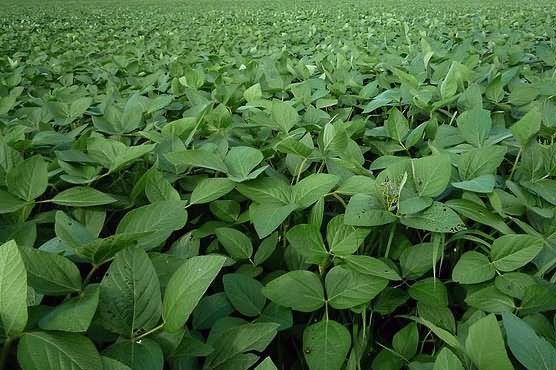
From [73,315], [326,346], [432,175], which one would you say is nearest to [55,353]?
[73,315]

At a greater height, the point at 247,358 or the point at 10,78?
the point at 10,78

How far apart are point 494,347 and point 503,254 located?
264mm

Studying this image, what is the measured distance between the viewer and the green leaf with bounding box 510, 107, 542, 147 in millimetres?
960

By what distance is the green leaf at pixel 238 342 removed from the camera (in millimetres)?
655

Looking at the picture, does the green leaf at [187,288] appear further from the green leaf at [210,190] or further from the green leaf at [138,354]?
the green leaf at [210,190]

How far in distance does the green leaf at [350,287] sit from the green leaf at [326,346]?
0.04 m

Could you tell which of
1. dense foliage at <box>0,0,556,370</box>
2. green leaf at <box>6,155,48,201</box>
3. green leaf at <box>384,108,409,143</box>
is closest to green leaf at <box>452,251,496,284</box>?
dense foliage at <box>0,0,556,370</box>

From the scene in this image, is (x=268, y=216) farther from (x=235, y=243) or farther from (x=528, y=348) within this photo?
(x=528, y=348)

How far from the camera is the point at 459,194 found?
944 millimetres

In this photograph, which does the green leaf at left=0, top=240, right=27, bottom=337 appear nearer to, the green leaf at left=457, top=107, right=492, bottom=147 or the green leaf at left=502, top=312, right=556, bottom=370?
the green leaf at left=502, top=312, right=556, bottom=370

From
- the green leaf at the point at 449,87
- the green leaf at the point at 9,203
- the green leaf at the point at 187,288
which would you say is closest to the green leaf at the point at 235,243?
the green leaf at the point at 187,288

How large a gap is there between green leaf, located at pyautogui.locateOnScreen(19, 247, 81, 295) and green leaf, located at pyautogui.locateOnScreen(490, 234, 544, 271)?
25.4 inches

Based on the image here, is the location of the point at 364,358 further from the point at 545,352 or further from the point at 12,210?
the point at 12,210

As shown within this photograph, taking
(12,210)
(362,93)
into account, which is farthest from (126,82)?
(12,210)
